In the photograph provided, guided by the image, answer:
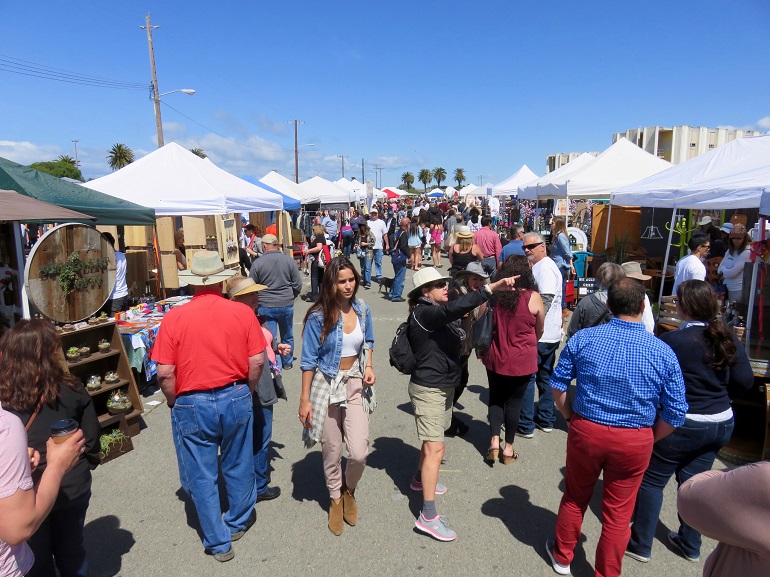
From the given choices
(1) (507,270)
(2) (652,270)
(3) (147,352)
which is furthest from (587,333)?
(2) (652,270)

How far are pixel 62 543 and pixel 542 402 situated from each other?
13.3 feet

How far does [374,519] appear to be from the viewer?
3.52 meters

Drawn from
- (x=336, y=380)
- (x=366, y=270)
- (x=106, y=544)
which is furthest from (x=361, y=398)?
(x=366, y=270)

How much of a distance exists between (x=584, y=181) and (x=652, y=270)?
2530mm

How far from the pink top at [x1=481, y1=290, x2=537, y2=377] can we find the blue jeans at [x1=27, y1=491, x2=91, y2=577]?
293 centimetres

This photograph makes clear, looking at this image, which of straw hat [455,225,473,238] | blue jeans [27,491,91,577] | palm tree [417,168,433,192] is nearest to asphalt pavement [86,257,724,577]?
blue jeans [27,491,91,577]

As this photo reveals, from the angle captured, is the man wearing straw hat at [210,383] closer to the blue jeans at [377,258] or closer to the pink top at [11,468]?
the pink top at [11,468]

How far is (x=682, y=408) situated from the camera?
254 centimetres

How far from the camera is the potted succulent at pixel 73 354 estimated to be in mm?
4766

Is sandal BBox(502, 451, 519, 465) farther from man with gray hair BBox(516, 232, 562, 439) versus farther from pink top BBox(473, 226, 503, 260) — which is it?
pink top BBox(473, 226, 503, 260)

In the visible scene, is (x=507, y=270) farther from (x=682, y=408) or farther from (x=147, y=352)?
(x=147, y=352)

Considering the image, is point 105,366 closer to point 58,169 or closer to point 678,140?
point 678,140

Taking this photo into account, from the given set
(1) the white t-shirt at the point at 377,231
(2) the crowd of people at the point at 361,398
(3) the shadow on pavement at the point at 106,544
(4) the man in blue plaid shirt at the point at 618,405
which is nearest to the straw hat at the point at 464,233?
(2) the crowd of people at the point at 361,398

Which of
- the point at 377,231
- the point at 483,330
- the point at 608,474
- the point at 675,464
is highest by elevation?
the point at 377,231
